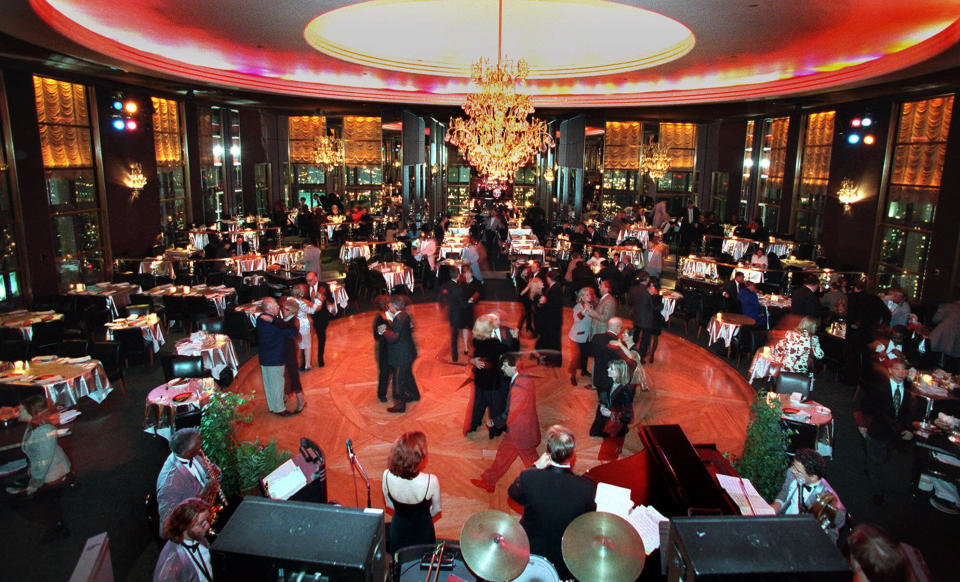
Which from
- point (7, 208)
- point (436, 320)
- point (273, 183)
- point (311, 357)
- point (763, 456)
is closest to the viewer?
point (763, 456)

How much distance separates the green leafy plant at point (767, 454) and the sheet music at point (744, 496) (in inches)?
21.0

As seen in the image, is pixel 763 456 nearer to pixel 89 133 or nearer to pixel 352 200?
pixel 89 133

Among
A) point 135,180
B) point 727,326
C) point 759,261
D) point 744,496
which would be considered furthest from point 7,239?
point 759,261

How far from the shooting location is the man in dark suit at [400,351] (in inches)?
254

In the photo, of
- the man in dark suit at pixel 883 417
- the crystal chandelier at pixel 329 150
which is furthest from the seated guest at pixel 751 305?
the crystal chandelier at pixel 329 150

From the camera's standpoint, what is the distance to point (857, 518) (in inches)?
191

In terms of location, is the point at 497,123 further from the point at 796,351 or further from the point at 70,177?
the point at 70,177

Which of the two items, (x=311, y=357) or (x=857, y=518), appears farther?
(x=311, y=357)

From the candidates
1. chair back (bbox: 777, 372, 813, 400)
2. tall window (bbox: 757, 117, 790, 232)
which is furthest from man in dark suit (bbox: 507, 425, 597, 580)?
tall window (bbox: 757, 117, 790, 232)

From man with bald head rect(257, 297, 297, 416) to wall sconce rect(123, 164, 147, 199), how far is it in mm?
8532

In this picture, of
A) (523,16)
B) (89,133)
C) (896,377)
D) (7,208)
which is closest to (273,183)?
(89,133)

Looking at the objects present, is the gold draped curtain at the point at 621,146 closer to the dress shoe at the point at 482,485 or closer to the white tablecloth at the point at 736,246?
the white tablecloth at the point at 736,246

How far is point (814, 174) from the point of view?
15578 millimetres

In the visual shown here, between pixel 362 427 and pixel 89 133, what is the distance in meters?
9.61
